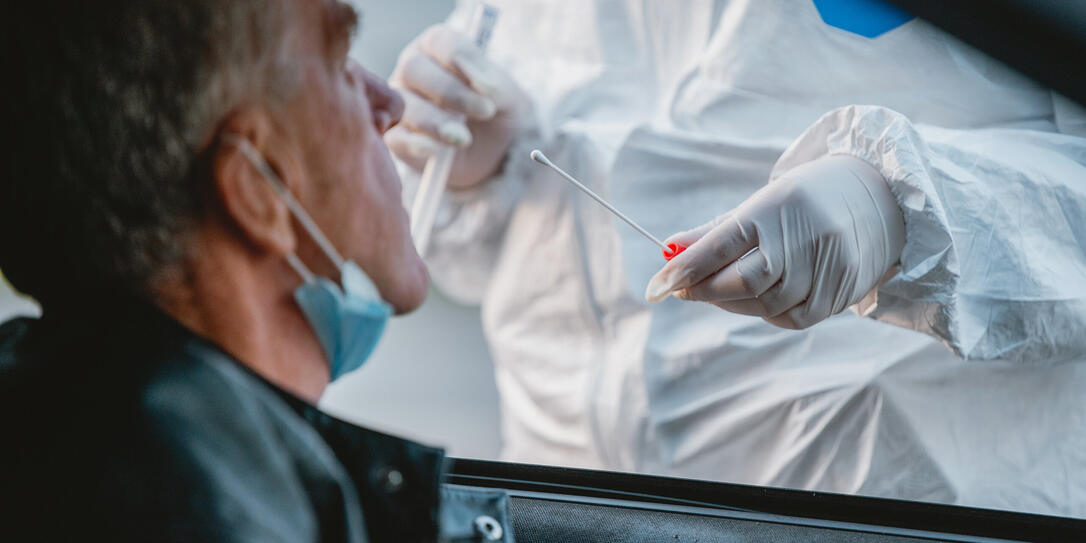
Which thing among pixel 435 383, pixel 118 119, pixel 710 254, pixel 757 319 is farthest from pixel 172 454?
pixel 435 383

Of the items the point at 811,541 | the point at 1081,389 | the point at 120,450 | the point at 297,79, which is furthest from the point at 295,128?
the point at 1081,389

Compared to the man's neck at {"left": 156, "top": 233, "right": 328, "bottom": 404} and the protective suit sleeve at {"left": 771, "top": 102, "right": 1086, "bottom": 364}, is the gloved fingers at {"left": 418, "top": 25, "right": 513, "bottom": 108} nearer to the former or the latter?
the protective suit sleeve at {"left": 771, "top": 102, "right": 1086, "bottom": 364}

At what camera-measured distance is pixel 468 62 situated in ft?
4.80

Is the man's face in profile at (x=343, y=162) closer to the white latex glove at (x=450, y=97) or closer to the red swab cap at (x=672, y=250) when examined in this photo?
the red swab cap at (x=672, y=250)

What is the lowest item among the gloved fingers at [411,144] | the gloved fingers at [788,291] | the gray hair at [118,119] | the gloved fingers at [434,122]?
the gloved fingers at [411,144]

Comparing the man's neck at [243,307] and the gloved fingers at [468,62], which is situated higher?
Answer: the man's neck at [243,307]

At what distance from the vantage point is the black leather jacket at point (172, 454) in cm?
58

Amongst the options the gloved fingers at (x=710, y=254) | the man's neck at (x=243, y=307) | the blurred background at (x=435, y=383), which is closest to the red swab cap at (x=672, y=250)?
the gloved fingers at (x=710, y=254)

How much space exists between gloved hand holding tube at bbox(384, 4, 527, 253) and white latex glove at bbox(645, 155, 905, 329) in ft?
1.89

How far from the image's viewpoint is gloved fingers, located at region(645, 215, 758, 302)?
3.24 feet

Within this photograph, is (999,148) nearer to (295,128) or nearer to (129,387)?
(295,128)

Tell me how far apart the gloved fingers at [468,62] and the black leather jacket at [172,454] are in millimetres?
853

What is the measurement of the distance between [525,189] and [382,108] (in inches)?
27.0

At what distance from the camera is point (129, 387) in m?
0.62
